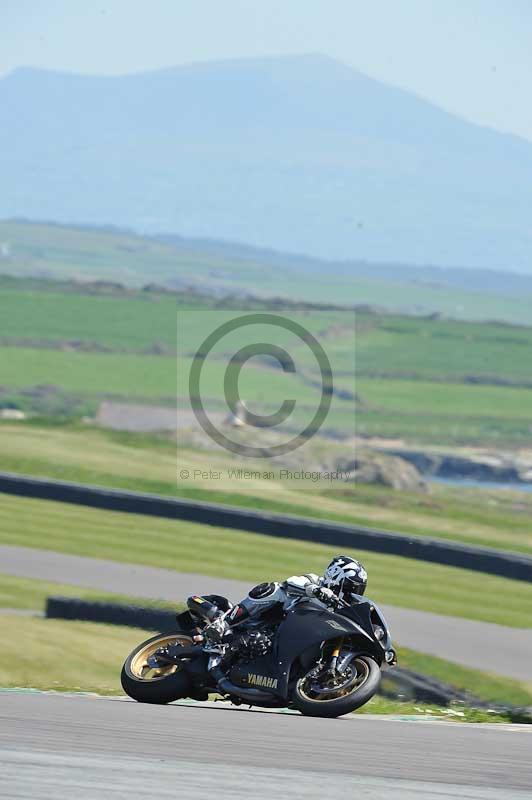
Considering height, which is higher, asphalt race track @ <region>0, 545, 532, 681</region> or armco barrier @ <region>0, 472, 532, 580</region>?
armco barrier @ <region>0, 472, 532, 580</region>

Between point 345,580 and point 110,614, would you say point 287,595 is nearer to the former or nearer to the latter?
point 345,580

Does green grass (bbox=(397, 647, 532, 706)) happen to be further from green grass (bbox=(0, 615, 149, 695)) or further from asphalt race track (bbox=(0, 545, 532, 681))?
green grass (bbox=(0, 615, 149, 695))

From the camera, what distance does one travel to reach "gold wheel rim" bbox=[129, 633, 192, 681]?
1122 centimetres

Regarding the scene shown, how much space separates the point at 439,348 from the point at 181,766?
16692 centimetres

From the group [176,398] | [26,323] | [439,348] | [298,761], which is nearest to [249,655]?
[298,761]

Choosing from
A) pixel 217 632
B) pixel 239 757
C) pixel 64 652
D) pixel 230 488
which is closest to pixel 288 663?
pixel 217 632

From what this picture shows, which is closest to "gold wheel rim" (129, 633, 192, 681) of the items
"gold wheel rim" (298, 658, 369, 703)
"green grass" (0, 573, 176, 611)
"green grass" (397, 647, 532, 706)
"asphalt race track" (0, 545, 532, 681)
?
"gold wheel rim" (298, 658, 369, 703)

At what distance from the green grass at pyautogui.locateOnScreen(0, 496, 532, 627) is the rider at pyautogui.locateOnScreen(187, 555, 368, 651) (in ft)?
52.2

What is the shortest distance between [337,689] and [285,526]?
24530 mm

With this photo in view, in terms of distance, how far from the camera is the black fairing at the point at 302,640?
10.7m

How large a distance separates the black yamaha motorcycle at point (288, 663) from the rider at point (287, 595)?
0.07 m

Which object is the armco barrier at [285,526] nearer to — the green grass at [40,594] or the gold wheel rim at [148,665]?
the green grass at [40,594]

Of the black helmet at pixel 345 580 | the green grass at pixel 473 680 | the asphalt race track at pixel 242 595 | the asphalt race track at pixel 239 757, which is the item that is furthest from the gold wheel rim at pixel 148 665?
the asphalt race track at pixel 242 595

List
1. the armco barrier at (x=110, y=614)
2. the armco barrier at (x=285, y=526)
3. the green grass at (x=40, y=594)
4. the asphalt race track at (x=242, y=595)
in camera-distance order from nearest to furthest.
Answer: the armco barrier at (x=110, y=614)
the asphalt race track at (x=242, y=595)
the green grass at (x=40, y=594)
the armco barrier at (x=285, y=526)
